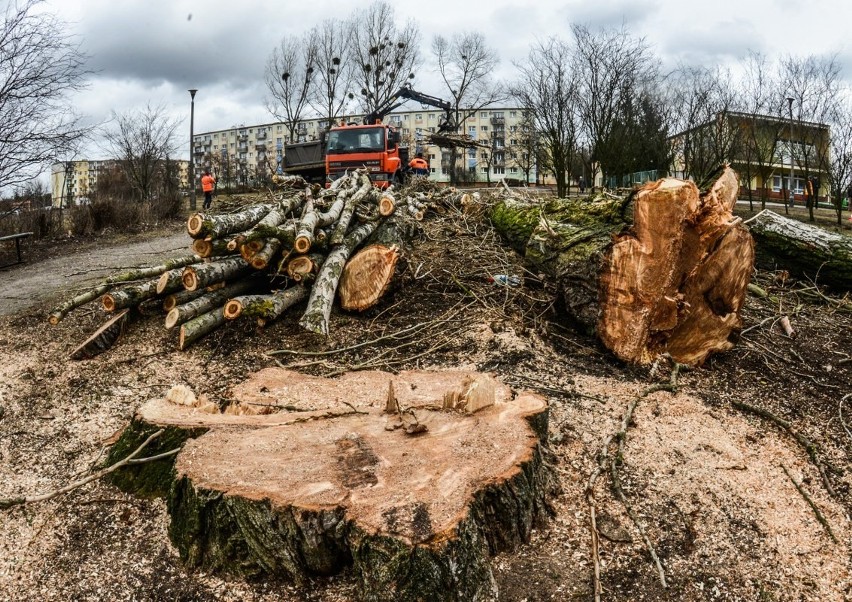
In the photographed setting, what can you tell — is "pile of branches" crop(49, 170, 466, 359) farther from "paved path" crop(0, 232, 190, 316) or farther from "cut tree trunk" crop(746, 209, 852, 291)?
"cut tree trunk" crop(746, 209, 852, 291)

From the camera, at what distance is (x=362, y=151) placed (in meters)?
13.6

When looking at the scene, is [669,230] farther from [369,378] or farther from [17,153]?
[17,153]

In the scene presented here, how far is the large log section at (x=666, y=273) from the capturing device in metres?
3.94

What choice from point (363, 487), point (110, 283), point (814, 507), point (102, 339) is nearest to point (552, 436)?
point (814, 507)

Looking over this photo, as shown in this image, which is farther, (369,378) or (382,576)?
(369,378)

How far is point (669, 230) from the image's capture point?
3918mm

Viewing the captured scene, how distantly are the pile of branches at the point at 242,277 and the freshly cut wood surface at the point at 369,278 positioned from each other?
0.01m

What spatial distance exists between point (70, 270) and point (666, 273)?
27.9ft

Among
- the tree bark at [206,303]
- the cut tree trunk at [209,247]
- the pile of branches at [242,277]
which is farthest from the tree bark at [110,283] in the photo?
the cut tree trunk at [209,247]

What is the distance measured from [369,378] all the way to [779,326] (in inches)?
158

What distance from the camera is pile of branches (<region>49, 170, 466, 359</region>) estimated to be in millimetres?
4809

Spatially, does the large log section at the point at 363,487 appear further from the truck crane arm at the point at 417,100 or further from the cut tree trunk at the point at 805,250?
the truck crane arm at the point at 417,100

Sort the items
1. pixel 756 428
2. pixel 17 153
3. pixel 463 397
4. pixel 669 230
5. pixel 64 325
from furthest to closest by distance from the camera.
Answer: pixel 17 153, pixel 64 325, pixel 669 230, pixel 756 428, pixel 463 397

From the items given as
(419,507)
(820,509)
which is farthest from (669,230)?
(419,507)
